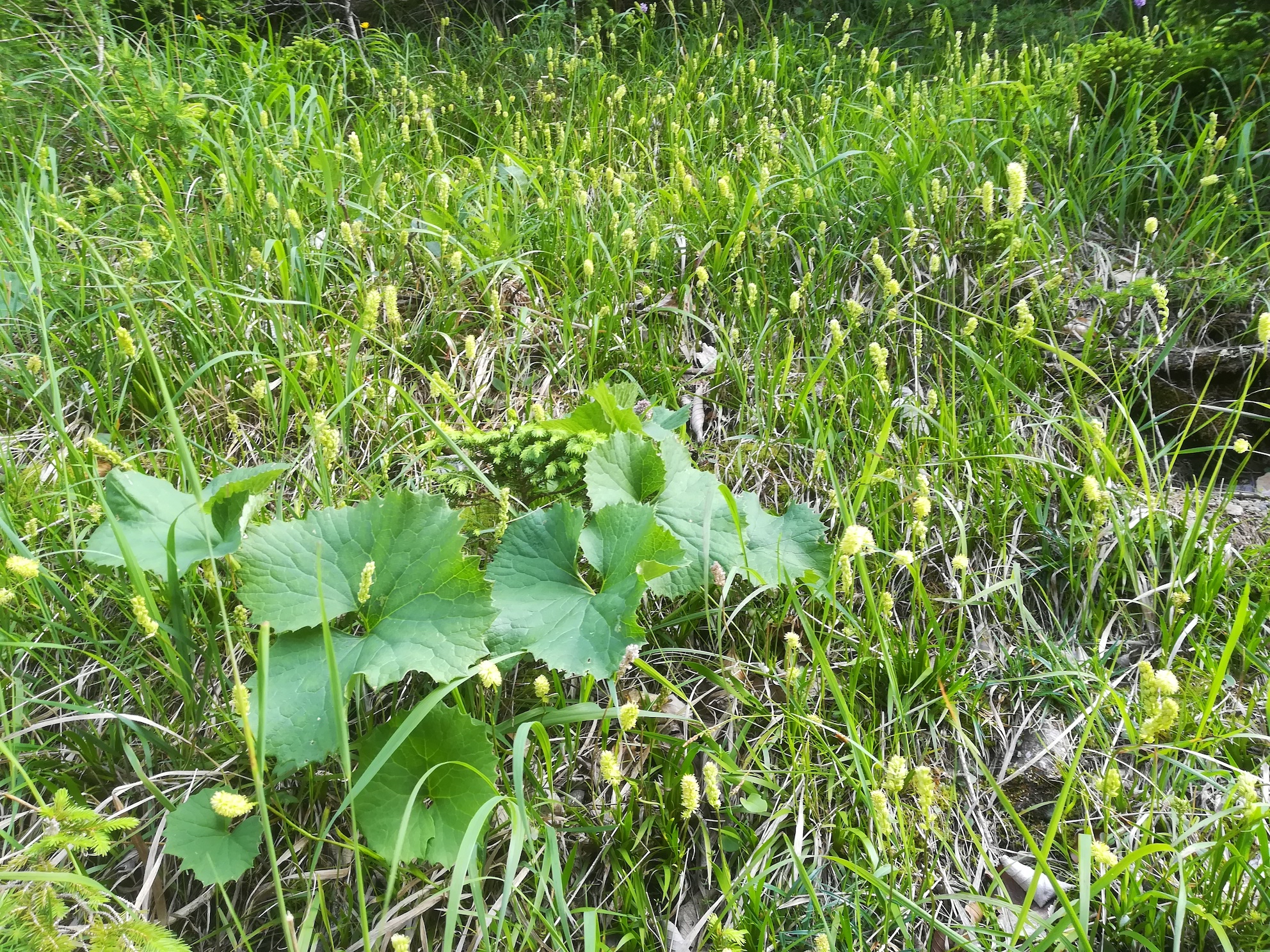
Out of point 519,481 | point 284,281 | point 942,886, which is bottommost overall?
point 942,886

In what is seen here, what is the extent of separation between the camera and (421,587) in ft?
4.67

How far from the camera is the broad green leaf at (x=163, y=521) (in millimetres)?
1455

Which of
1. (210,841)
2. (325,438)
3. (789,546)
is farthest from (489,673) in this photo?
(789,546)

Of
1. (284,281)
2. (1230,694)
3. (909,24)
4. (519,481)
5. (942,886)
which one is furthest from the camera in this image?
(909,24)

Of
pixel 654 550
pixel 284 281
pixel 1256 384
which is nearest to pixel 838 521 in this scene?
pixel 654 550

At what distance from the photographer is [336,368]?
213cm

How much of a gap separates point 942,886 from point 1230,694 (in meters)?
0.81

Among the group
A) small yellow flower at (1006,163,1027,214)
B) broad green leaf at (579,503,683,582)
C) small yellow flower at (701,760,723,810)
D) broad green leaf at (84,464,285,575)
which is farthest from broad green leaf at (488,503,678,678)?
small yellow flower at (1006,163,1027,214)

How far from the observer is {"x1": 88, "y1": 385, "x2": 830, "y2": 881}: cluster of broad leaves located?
1.29 m

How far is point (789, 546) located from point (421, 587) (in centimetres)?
83

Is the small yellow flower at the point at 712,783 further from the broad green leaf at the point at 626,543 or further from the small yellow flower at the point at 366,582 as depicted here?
the small yellow flower at the point at 366,582

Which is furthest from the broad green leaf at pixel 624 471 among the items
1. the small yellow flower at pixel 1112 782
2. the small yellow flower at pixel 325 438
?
the small yellow flower at pixel 1112 782

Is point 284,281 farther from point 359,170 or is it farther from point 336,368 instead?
point 359,170

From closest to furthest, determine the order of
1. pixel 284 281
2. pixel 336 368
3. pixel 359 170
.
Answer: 1. pixel 336 368
2. pixel 284 281
3. pixel 359 170
